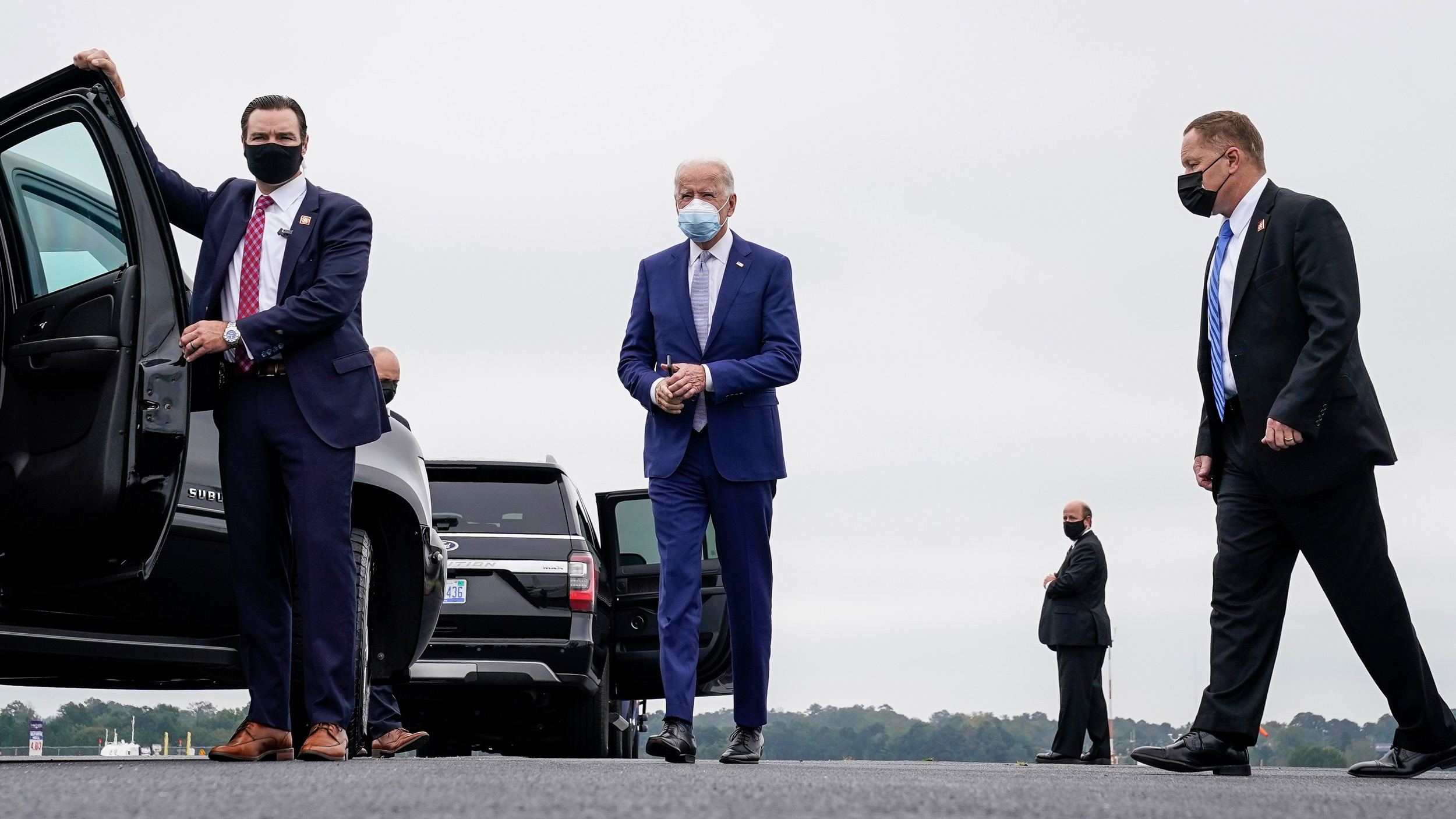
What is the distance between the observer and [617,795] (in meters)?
2.98

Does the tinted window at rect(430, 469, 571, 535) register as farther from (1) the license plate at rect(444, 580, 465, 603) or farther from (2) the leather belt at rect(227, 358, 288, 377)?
(2) the leather belt at rect(227, 358, 288, 377)

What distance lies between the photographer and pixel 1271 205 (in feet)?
17.5

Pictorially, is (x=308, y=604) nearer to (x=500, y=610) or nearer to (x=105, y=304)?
(x=105, y=304)

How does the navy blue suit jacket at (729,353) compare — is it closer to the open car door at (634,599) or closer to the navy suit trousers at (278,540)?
the navy suit trousers at (278,540)

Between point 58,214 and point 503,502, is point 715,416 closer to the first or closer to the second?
point 58,214

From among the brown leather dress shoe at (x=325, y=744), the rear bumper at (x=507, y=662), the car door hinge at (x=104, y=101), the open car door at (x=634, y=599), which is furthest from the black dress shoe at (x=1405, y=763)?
the open car door at (x=634, y=599)

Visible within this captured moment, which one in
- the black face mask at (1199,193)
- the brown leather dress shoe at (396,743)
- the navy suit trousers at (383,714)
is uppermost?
the black face mask at (1199,193)

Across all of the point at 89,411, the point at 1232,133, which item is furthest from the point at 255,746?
the point at 1232,133

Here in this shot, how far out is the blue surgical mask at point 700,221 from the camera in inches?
233

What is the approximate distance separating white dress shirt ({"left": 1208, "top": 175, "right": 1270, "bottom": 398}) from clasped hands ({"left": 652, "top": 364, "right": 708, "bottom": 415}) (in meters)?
1.75

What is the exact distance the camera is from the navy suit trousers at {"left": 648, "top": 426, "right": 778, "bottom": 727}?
18.4 ft

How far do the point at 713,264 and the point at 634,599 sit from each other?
457cm

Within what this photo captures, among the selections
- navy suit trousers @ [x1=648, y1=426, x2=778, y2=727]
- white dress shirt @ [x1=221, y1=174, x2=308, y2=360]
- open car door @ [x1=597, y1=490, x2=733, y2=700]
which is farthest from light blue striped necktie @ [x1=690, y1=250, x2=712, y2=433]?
open car door @ [x1=597, y1=490, x2=733, y2=700]

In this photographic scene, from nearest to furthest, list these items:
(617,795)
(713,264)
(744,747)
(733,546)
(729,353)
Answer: (617,795) → (744,747) → (733,546) → (729,353) → (713,264)
